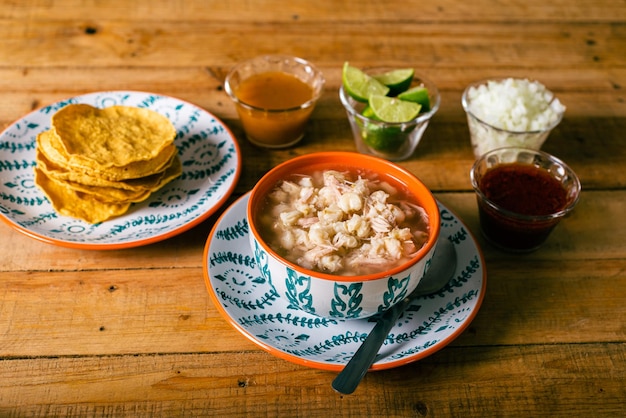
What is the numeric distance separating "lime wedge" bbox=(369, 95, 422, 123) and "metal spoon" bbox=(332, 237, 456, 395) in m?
0.59

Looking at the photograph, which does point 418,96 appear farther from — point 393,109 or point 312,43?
point 312,43

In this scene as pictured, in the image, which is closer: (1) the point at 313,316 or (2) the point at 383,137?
(1) the point at 313,316

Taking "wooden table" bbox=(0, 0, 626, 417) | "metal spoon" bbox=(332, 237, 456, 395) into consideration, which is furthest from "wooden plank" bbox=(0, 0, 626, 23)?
"metal spoon" bbox=(332, 237, 456, 395)

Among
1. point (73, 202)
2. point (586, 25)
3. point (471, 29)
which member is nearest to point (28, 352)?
point (73, 202)

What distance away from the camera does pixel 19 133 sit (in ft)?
7.68

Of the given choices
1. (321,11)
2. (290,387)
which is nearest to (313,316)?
(290,387)

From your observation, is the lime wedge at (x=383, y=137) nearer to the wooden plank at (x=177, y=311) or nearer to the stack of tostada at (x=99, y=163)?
the wooden plank at (x=177, y=311)

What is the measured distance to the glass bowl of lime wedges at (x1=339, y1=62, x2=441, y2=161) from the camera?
234 centimetres

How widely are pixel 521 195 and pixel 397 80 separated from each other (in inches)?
27.5

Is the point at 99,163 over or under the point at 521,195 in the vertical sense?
over

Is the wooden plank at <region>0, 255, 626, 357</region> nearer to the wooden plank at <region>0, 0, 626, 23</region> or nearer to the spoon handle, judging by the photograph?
the spoon handle

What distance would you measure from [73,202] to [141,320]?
1.77 ft

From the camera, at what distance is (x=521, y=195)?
2123mm

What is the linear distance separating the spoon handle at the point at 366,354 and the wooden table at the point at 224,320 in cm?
13
